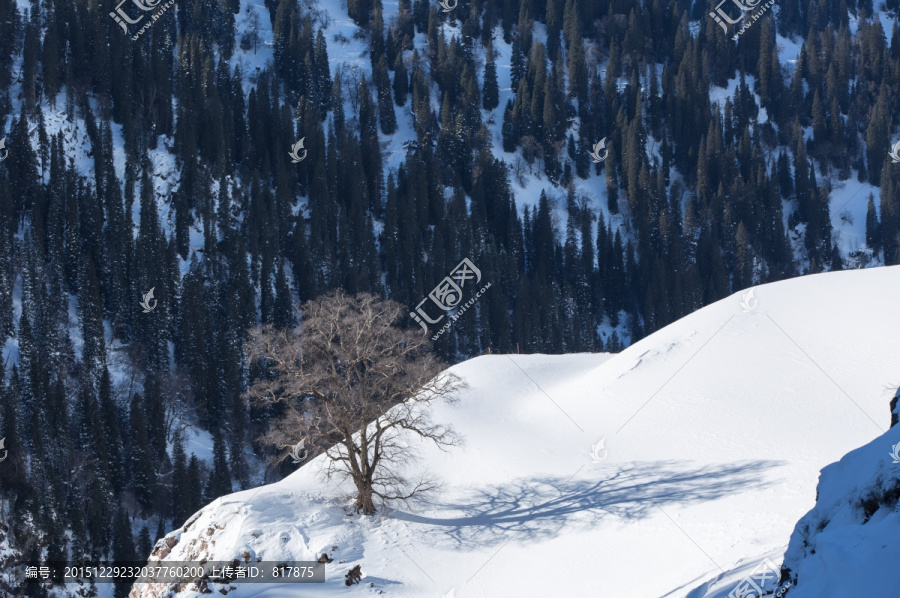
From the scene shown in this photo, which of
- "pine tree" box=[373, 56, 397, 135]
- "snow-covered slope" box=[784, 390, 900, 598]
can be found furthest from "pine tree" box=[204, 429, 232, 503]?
"pine tree" box=[373, 56, 397, 135]

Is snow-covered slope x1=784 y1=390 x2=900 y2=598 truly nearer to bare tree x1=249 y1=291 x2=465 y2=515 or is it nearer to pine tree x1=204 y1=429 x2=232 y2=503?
bare tree x1=249 y1=291 x2=465 y2=515

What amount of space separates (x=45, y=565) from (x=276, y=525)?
52.9m

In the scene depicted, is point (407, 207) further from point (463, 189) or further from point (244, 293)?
point (244, 293)

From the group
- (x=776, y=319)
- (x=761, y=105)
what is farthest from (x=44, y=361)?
(x=761, y=105)

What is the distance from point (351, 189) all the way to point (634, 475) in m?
105

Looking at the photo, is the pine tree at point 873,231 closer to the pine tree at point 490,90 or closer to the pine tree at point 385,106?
the pine tree at point 490,90

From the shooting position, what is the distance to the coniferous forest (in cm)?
8456

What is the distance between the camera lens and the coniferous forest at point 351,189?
8456 cm

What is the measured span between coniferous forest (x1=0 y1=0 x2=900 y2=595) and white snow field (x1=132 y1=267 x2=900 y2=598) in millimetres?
50762

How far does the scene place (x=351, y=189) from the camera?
12550 cm

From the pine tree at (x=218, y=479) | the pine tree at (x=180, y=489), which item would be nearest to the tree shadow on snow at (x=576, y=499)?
the pine tree at (x=180, y=489)

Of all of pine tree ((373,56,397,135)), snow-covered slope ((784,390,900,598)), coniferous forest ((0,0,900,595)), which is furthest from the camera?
pine tree ((373,56,397,135))

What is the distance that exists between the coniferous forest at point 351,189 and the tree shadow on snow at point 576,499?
180 feet

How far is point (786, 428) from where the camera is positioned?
24984 millimetres
